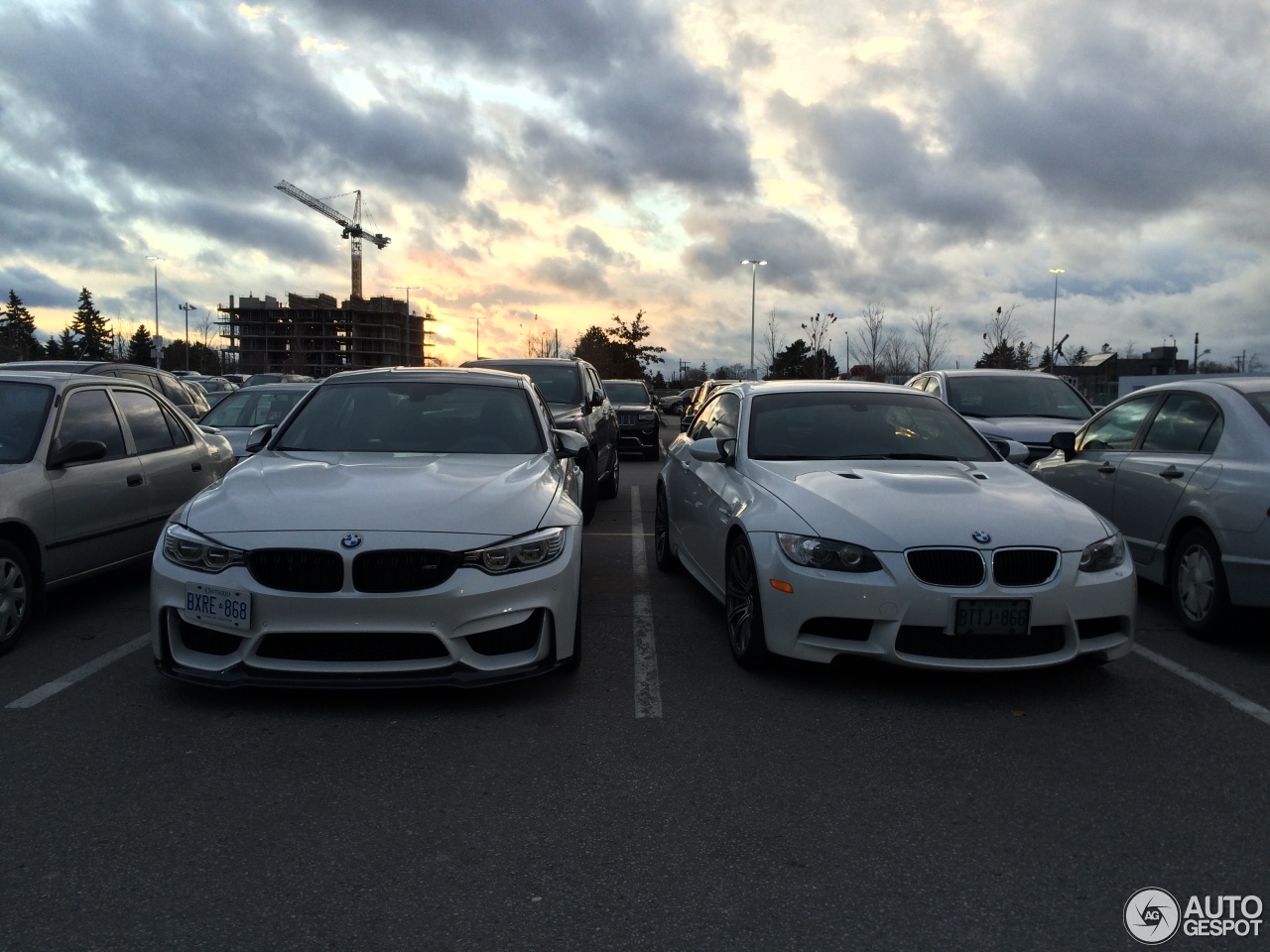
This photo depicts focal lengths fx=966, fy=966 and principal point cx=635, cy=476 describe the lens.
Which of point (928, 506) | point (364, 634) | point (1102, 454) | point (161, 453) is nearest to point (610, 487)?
point (161, 453)

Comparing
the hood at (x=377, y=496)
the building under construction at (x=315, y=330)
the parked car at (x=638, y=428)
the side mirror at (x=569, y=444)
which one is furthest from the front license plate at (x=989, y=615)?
the building under construction at (x=315, y=330)

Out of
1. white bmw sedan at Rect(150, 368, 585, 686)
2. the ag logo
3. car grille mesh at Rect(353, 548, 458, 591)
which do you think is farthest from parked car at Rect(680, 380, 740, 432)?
the ag logo

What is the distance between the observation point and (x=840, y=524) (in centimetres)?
457

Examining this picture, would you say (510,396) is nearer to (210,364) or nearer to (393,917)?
(393,917)

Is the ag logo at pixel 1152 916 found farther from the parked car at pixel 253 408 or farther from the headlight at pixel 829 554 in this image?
the parked car at pixel 253 408

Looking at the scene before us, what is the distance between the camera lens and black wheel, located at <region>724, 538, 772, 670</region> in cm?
477

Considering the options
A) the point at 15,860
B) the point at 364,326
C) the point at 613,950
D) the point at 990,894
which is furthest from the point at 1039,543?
the point at 364,326

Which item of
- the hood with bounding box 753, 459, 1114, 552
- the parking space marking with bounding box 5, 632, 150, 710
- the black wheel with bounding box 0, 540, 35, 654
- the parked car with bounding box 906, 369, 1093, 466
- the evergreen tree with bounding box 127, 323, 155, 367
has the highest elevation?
the evergreen tree with bounding box 127, 323, 155, 367

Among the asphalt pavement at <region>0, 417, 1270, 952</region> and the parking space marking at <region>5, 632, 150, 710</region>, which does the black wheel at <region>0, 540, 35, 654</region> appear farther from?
the parking space marking at <region>5, 632, 150, 710</region>

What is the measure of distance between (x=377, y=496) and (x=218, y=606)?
0.84m

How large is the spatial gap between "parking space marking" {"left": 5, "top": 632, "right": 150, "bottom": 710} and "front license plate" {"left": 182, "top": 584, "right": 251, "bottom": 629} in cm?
95

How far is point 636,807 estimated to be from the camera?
3379mm

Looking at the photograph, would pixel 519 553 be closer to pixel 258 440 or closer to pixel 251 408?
pixel 258 440

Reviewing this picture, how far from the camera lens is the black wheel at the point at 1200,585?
5387mm
